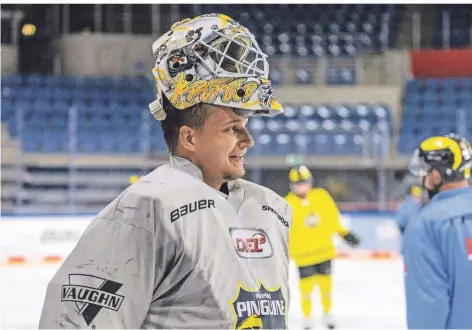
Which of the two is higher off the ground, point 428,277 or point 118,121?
point 118,121

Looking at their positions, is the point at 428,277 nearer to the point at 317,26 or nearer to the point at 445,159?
the point at 445,159

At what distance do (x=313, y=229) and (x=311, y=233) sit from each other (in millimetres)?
38

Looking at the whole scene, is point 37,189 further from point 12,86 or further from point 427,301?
point 427,301

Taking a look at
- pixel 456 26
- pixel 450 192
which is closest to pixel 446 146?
pixel 450 192

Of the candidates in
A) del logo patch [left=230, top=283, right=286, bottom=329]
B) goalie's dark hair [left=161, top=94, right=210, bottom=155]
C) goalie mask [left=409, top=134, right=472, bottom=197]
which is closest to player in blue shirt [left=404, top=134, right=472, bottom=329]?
goalie mask [left=409, top=134, right=472, bottom=197]

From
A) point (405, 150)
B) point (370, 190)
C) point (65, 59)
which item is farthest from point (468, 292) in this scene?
point (65, 59)

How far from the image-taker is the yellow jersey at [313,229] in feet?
21.7

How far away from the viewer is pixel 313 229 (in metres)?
6.65

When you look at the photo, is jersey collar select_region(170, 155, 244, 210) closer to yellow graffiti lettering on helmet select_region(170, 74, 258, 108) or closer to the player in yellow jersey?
yellow graffiti lettering on helmet select_region(170, 74, 258, 108)

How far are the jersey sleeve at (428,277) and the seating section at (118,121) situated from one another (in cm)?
851

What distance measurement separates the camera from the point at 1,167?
1177 cm

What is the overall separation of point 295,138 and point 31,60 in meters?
5.80

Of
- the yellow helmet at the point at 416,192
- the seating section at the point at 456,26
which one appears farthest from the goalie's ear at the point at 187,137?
the seating section at the point at 456,26

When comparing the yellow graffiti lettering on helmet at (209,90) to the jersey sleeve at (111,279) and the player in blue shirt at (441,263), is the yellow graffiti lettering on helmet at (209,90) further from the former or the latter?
the player in blue shirt at (441,263)
